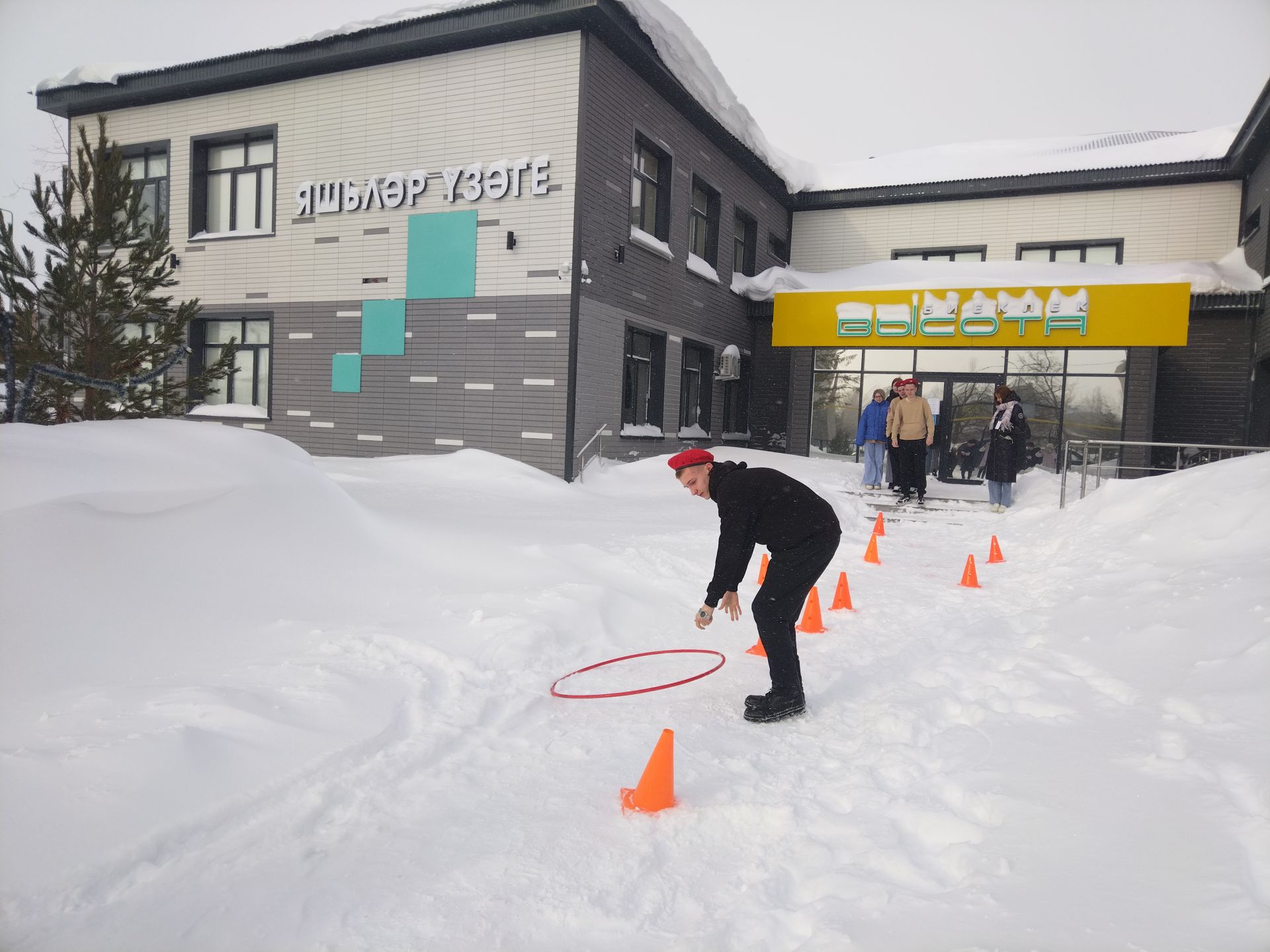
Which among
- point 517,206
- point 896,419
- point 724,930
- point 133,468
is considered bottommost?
point 724,930

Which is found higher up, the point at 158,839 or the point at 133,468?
the point at 133,468

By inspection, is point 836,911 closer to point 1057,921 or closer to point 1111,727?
point 1057,921

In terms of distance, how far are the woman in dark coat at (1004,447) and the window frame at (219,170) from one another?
1317 centimetres

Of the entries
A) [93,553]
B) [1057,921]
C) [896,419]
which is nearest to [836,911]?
[1057,921]

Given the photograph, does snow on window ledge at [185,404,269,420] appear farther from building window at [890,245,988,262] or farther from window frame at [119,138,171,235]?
building window at [890,245,988,262]

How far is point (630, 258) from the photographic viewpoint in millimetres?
14070

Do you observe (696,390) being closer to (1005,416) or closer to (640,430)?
(640,430)

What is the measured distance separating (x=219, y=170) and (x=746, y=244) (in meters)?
11.6

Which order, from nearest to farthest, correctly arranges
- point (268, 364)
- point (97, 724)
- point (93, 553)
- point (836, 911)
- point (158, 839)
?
point (836, 911) → point (158, 839) → point (97, 724) → point (93, 553) → point (268, 364)

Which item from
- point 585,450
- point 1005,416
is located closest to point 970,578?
point 1005,416

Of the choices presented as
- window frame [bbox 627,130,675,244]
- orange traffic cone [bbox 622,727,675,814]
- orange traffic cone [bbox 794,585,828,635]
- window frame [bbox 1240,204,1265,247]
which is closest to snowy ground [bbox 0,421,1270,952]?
orange traffic cone [bbox 622,727,675,814]

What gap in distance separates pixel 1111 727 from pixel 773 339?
46.5 ft

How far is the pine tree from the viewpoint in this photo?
23.8 feet

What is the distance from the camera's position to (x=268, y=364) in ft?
50.3
